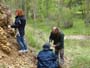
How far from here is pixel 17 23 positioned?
12.5 meters

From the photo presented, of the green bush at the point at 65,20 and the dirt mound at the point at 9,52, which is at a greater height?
the dirt mound at the point at 9,52

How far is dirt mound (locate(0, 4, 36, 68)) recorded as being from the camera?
39.4 ft

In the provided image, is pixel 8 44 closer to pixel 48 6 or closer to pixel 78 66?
pixel 78 66

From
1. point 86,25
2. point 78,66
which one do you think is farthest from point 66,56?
point 86,25

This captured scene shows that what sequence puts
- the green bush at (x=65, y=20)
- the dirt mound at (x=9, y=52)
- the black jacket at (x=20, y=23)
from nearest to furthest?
the dirt mound at (x=9, y=52) < the black jacket at (x=20, y=23) < the green bush at (x=65, y=20)

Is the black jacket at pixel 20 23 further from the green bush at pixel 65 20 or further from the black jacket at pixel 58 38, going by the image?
the green bush at pixel 65 20

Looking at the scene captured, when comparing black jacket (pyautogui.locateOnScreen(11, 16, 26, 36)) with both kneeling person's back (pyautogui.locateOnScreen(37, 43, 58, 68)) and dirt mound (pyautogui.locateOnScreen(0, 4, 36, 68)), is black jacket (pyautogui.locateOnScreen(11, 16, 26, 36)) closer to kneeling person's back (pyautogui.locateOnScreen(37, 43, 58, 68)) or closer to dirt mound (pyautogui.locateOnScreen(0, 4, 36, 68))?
dirt mound (pyautogui.locateOnScreen(0, 4, 36, 68))

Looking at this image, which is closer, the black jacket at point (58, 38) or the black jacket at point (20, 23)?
the black jacket at point (20, 23)

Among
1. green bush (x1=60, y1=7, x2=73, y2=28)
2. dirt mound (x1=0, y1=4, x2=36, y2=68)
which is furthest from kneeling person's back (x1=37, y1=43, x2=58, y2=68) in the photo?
green bush (x1=60, y1=7, x2=73, y2=28)

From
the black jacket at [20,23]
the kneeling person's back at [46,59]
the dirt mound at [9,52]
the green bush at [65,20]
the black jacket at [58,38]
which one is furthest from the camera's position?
the green bush at [65,20]

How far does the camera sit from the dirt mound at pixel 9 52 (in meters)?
12.0

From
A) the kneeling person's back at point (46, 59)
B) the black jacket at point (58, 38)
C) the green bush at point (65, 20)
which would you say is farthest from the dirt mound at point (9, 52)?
the green bush at point (65, 20)

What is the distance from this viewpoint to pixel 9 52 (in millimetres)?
12500

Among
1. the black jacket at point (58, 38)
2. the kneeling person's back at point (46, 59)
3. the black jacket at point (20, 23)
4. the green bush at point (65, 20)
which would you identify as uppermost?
the black jacket at point (20, 23)
